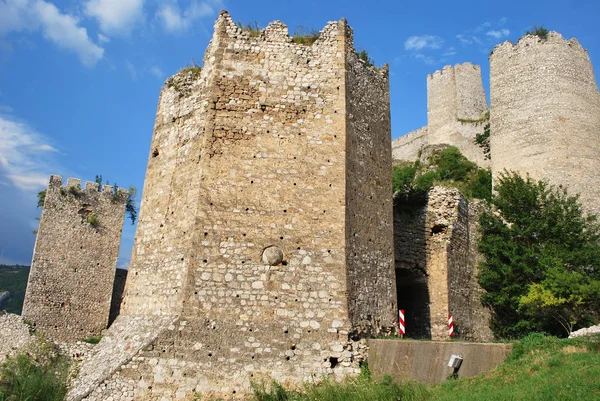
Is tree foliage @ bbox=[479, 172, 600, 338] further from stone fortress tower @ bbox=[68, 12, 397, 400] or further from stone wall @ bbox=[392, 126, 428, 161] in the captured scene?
stone wall @ bbox=[392, 126, 428, 161]

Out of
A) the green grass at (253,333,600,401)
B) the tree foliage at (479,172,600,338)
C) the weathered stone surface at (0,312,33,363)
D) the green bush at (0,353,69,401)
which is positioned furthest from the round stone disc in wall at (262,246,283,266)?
the weathered stone surface at (0,312,33,363)

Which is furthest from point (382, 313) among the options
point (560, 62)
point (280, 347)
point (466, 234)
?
point (560, 62)

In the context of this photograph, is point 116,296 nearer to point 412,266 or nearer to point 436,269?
point 412,266

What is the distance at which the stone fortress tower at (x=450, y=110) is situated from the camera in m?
45.6

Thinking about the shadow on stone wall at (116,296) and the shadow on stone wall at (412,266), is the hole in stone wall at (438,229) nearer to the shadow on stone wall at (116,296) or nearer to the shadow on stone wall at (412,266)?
the shadow on stone wall at (412,266)

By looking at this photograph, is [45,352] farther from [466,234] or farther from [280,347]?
[466,234]

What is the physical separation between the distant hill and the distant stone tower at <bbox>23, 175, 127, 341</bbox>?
84.4 feet

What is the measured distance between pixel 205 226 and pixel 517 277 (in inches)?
452

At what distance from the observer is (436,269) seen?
48.8 ft

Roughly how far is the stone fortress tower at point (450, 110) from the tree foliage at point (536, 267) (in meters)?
27.0

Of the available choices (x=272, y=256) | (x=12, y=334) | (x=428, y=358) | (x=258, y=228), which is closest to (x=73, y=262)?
(x=12, y=334)

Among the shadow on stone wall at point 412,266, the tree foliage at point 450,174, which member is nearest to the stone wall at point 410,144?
the tree foliage at point 450,174

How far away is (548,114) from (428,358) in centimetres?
2114

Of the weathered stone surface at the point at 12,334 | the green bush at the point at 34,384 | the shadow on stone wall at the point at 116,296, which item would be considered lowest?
the green bush at the point at 34,384
